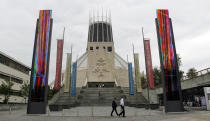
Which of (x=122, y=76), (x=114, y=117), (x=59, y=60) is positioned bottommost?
(x=114, y=117)

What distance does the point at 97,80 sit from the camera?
43.6 m

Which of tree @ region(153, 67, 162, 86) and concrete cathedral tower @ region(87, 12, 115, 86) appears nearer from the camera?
concrete cathedral tower @ region(87, 12, 115, 86)

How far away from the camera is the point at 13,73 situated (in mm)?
38688

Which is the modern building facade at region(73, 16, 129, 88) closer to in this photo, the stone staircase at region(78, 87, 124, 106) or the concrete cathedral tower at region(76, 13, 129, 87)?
the concrete cathedral tower at region(76, 13, 129, 87)

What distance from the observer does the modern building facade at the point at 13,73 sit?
3400 centimetres

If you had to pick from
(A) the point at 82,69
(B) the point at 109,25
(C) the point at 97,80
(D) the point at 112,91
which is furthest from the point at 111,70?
(B) the point at 109,25

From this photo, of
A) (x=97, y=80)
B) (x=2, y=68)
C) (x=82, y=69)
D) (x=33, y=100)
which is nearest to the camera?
(x=33, y=100)

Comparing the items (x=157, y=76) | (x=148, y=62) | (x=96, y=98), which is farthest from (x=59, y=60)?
(x=157, y=76)

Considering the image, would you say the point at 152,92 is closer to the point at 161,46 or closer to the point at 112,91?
the point at 112,91

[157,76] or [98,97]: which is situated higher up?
[157,76]

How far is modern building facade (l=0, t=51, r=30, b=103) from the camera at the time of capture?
112 ft

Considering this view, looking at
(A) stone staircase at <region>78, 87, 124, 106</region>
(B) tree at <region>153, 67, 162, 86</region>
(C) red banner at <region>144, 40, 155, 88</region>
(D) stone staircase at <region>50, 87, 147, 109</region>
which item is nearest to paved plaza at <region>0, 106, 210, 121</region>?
(C) red banner at <region>144, 40, 155, 88</region>

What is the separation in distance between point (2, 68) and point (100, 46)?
80.0 feet

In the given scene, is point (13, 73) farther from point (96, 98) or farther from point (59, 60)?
point (96, 98)
